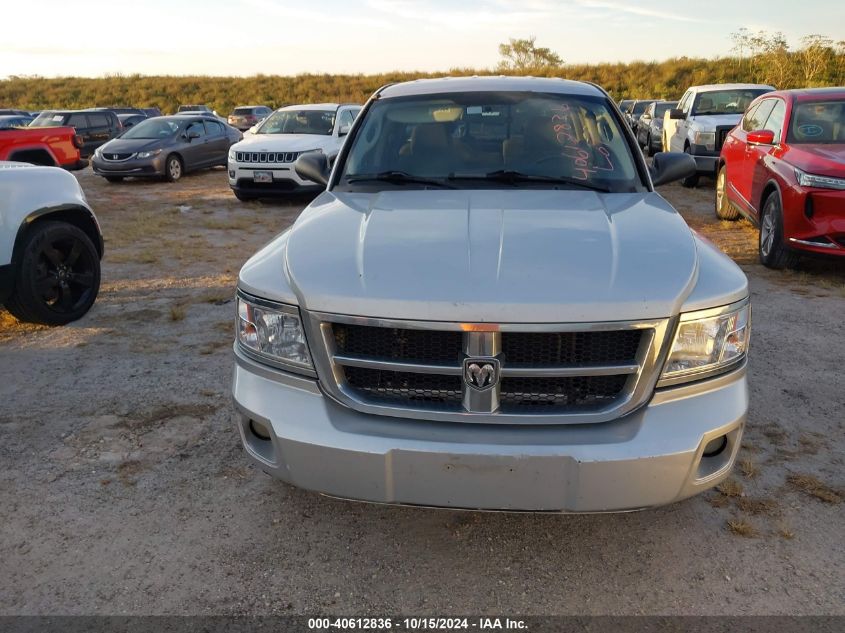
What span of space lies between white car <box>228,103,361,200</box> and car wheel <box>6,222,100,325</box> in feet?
19.0

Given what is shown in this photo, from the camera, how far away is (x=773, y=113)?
7832 mm

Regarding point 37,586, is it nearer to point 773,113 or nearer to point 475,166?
point 475,166

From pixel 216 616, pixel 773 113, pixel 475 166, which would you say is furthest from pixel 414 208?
pixel 773 113

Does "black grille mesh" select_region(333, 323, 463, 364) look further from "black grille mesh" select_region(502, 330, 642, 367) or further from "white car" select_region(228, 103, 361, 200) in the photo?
"white car" select_region(228, 103, 361, 200)

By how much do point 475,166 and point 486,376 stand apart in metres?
1.59

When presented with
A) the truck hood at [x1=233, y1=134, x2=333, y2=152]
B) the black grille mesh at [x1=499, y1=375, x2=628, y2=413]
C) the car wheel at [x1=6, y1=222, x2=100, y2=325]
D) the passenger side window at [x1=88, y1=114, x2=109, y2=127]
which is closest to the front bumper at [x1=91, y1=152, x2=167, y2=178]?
the truck hood at [x1=233, y1=134, x2=333, y2=152]

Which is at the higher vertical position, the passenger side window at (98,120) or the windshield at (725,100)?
the windshield at (725,100)

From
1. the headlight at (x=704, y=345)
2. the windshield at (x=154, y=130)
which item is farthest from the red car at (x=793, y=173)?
the windshield at (x=154, y=130)

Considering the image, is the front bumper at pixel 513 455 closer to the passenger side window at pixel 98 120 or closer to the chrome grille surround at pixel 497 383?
the chrome grille surround at pixel 497 383

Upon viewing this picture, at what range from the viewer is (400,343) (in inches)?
90.1

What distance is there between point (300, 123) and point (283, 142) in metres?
1.47

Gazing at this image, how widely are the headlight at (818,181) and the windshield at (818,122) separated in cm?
88

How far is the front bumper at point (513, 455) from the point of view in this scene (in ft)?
7.04

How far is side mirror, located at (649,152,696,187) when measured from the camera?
3842 millimetres
